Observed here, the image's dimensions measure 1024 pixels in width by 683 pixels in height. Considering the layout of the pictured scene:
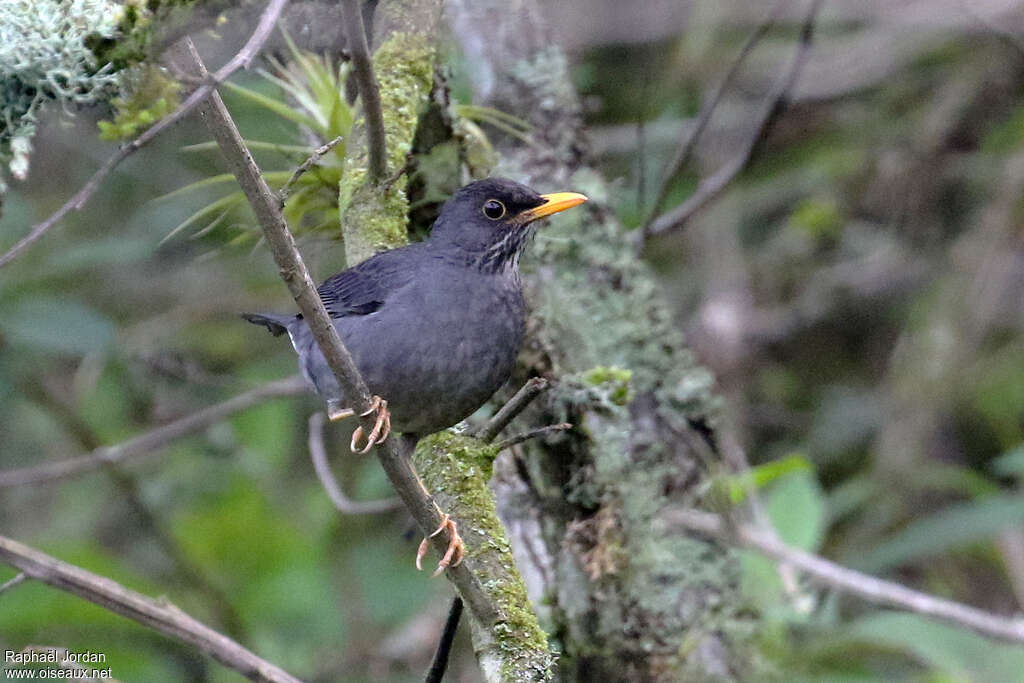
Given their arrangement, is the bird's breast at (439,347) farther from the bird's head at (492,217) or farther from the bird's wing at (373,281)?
the bird's head at (492,217)

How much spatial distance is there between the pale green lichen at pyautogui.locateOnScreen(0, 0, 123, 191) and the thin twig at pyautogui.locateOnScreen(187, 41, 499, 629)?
23 cm

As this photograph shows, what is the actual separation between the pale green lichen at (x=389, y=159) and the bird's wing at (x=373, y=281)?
11 centimetres

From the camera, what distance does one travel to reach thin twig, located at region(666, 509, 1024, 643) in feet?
15.7

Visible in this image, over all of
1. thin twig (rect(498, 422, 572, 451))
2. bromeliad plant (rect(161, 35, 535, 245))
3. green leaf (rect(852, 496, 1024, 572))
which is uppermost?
bromeliad plant (rect(161, 35, 535, 245))

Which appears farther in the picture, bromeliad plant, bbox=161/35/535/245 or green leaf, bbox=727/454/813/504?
green leaf, bbox=727/454/813/504

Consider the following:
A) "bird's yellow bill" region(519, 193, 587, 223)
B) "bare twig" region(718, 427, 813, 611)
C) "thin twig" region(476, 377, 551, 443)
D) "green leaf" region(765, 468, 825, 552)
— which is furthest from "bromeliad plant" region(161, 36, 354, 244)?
"green leaf" region(765, 468, 825, 552)

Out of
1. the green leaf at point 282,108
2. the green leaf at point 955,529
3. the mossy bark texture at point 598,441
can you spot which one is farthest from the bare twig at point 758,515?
the green leaf at point 282,108

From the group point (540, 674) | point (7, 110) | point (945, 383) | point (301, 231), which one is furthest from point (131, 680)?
point (945, 383)

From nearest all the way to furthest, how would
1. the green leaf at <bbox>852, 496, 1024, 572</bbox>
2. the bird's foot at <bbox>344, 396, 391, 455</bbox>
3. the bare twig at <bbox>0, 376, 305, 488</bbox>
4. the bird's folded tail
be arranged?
the bird's foot at <bbox>344, 396, 391, 455</bbox>
the bird's folded tail
the bare twig at <bbox>0, 376, 305, 488</bbox>
the green leaf at <bbox>852, 496, 1024, 572</bbox>

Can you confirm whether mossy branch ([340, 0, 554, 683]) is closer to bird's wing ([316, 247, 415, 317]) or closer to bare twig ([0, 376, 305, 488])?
bird's wing ([316, 247, 415, 317])

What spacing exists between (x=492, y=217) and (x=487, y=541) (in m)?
1.20

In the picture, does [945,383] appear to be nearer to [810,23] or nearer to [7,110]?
[810,23]

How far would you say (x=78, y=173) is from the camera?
296 inches

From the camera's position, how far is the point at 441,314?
3672 mm
